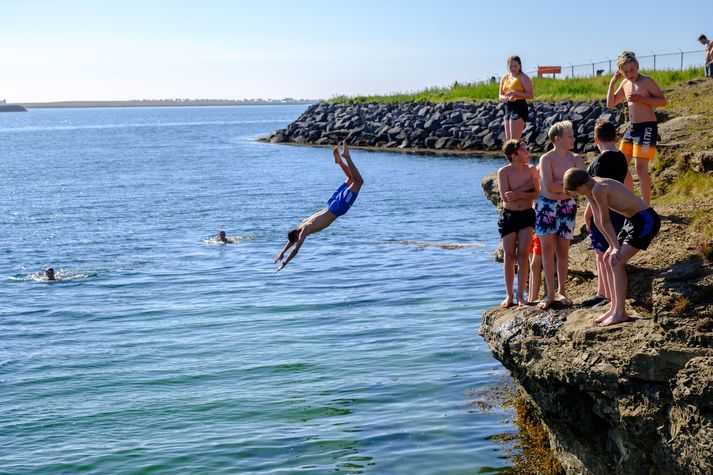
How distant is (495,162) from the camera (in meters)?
54.8

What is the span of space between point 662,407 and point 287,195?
39.0 m

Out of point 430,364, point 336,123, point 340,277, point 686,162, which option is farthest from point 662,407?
point 336,123

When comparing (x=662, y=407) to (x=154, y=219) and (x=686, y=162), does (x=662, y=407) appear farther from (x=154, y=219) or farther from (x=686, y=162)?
(x=154, y=219)

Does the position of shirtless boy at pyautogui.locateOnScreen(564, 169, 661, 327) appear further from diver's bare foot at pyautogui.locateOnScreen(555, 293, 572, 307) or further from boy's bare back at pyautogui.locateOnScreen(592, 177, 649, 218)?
diver's bare foot at pyautogui.locateOnScreen(555, 293, 572, 307)

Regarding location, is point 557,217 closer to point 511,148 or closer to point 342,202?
point 511,148

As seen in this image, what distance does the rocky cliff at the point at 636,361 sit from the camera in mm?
8773

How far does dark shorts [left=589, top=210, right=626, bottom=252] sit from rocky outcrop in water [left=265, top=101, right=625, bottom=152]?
123 feet

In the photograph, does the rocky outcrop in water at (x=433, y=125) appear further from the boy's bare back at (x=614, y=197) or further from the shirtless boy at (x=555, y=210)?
the boy's bare back at (x=614, y=197)

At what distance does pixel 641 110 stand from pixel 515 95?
3183mm

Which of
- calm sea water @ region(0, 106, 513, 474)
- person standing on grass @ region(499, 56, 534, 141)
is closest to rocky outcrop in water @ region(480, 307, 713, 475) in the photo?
calm sea water @ region(0, 106, 513, 474)

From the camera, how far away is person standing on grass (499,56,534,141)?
15609mm

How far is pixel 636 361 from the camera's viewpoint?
29.7ft

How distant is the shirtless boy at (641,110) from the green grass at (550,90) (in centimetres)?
4018

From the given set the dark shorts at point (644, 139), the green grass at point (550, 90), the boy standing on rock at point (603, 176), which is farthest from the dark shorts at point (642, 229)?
the green grass at point (550, 90)
